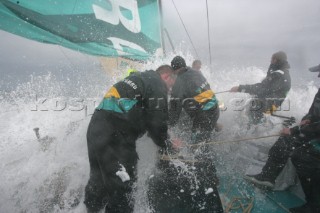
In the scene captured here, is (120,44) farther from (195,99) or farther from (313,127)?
(313,127)

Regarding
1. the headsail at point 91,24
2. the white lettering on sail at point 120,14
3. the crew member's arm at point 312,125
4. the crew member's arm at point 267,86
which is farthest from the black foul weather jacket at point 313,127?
the white lettering on sail at point 120,14

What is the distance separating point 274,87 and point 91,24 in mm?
3338

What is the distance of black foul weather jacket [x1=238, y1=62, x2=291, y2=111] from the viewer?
4.11 meters

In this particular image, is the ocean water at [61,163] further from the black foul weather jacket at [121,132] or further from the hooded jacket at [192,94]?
the hooded jacket at [192,94]

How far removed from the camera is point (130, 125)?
2.34m

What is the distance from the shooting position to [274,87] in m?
4.16

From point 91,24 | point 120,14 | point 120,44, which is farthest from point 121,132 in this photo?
point 120,14

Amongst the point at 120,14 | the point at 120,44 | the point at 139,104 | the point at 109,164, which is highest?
the point at 120,14

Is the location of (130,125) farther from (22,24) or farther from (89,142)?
(22,24)

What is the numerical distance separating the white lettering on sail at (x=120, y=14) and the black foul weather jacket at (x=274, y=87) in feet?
8.92

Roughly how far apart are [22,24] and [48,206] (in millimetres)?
2176

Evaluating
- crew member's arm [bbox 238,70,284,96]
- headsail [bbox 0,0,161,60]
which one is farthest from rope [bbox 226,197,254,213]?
headsail [bbox 0,0,161,60]

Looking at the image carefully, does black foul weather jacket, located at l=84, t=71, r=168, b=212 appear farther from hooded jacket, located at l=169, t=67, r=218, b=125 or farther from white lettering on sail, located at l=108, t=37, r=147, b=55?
white lettering on sail, located at l=108, t=37, r=147, b=55

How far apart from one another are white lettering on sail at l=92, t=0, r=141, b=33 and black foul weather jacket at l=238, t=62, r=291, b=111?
2718 millimetres
